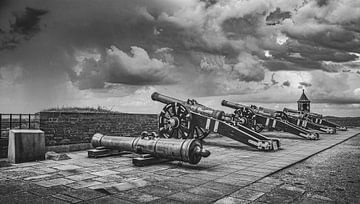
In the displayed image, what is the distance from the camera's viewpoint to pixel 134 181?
5.20 meters

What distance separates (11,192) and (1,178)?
3.86 ft

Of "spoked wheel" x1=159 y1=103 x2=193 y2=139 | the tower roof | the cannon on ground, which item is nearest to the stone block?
the cannon on ground

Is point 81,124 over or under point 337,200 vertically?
over

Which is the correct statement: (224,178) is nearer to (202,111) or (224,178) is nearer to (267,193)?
(267,193)

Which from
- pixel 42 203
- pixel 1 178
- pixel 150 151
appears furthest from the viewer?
pixel 150 151

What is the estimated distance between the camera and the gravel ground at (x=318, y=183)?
428 centimetres

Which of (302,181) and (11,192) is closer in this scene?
(11,192)

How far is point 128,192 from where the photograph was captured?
4.47m

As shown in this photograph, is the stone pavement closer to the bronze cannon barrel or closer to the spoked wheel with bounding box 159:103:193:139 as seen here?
the bronze cannon barrel

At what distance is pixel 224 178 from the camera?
5508 mm

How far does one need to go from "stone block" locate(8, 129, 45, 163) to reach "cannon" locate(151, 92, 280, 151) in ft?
14.9

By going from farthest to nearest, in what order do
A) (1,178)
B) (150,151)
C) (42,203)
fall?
1. (150,151)
2. (1,178)
3. (42,203)

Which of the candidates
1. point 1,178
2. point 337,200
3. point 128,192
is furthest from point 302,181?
point 1,178

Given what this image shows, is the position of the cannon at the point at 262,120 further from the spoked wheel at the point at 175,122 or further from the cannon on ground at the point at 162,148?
the cannon on ground at the point at 162,148
